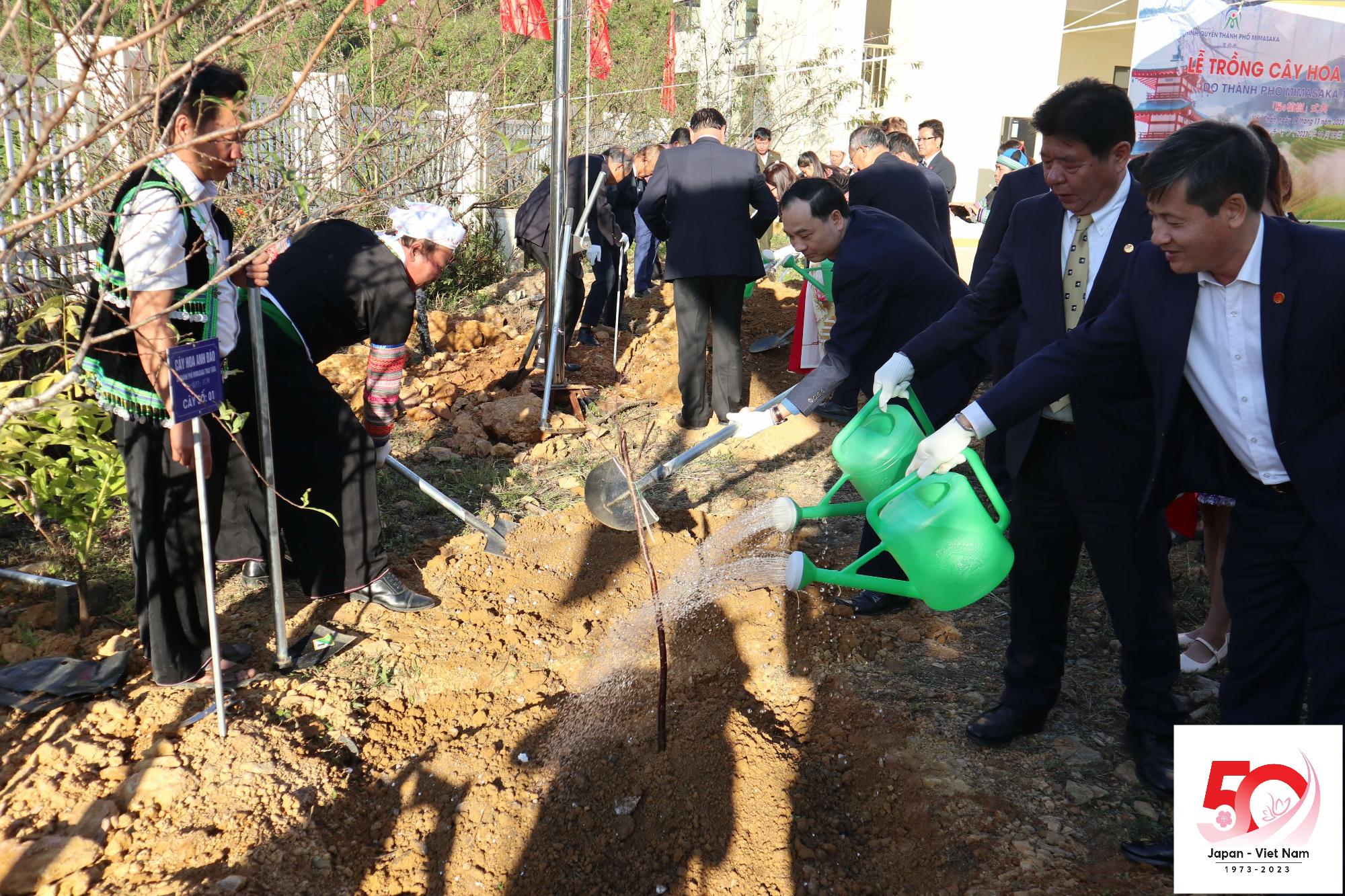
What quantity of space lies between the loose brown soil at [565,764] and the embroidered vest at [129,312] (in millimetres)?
899

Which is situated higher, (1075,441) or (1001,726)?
(1075,441)

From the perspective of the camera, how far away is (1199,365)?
208 cm

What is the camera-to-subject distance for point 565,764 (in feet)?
9.30

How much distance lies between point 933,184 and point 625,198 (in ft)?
9.99

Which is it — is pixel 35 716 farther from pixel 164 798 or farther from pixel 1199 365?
pixel 1199 365

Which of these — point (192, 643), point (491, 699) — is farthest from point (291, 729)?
point (491, 699)

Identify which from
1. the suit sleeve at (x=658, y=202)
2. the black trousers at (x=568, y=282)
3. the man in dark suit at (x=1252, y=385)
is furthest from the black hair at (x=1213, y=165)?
the black trousers at (x=568, y=282)

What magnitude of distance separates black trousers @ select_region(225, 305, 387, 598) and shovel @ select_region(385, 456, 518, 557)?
0.92ft

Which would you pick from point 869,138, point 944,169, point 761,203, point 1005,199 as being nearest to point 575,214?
point 761,203

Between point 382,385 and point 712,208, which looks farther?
point 712,208

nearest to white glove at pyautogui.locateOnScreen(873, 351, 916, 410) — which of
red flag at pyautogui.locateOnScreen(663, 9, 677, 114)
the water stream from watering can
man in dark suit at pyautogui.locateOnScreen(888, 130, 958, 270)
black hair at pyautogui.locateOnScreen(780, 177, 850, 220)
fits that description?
the water stream from watering can

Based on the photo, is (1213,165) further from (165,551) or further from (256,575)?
(256,575)

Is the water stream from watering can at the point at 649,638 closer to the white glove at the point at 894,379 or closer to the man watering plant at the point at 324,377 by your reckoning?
the white glove at the point at 894,379

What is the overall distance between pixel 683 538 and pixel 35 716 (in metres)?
2.40
